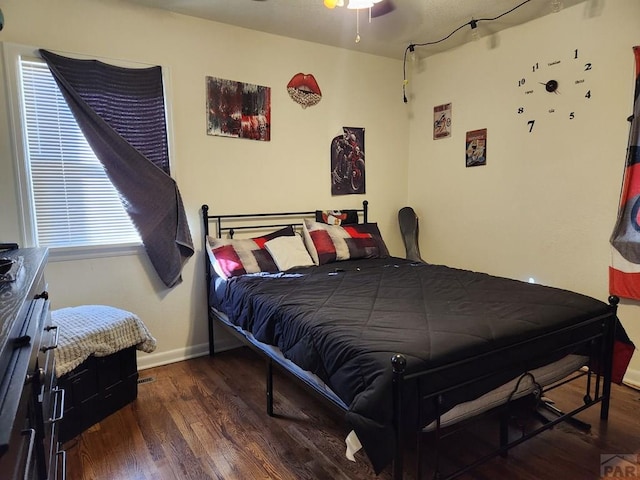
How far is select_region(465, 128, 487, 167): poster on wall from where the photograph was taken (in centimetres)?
Answer: 339

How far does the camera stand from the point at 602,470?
70.6 inches

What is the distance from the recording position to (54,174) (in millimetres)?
2543

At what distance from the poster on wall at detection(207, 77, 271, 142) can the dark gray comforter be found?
1186 mm

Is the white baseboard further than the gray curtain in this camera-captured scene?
Yes

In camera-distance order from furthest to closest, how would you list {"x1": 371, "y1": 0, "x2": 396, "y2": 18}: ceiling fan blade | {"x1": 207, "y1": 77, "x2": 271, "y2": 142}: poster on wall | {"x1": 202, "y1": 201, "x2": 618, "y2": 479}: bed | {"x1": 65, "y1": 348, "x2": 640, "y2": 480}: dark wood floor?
{"x1": 207, "y1": 77, "x2": 271, "y2": 142}: poster on wall < {"x1": 371, "y1": 0, "x2": 396, "y2": 18}: ceiling fan blade < {"x1": 65, "y1": 348, "x2": 640, "y2": 480}: dark wood floor < {"x1": 202, "y1": 201, "x2": 618, "y2": 479}: bed

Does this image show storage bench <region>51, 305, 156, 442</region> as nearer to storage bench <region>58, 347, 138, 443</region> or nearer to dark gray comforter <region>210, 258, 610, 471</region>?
storage bench <region>58, 347, 138, 443</region>

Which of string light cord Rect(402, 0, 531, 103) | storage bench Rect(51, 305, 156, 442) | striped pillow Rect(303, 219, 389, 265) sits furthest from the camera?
striped pillow Rect(303, 219, 389, 265)

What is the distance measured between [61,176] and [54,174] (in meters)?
0.04

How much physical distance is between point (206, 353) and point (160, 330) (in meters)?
0.41

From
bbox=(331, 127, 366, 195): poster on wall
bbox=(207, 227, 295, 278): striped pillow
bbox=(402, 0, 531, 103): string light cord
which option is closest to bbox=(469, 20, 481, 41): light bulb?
bbox=(402, 0, 531, 103): string light cord

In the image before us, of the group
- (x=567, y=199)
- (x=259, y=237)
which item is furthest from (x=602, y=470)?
(x=259, y=237)

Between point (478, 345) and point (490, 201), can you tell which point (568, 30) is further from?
point (478, 345)

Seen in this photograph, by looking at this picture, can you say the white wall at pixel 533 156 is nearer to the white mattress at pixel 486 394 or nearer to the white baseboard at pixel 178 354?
the white mattress at pixel 486 394

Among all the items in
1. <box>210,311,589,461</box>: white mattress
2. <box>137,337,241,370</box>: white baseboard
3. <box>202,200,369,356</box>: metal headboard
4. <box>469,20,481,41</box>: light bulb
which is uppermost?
<box>469,20,481,41</box>: light bulb
